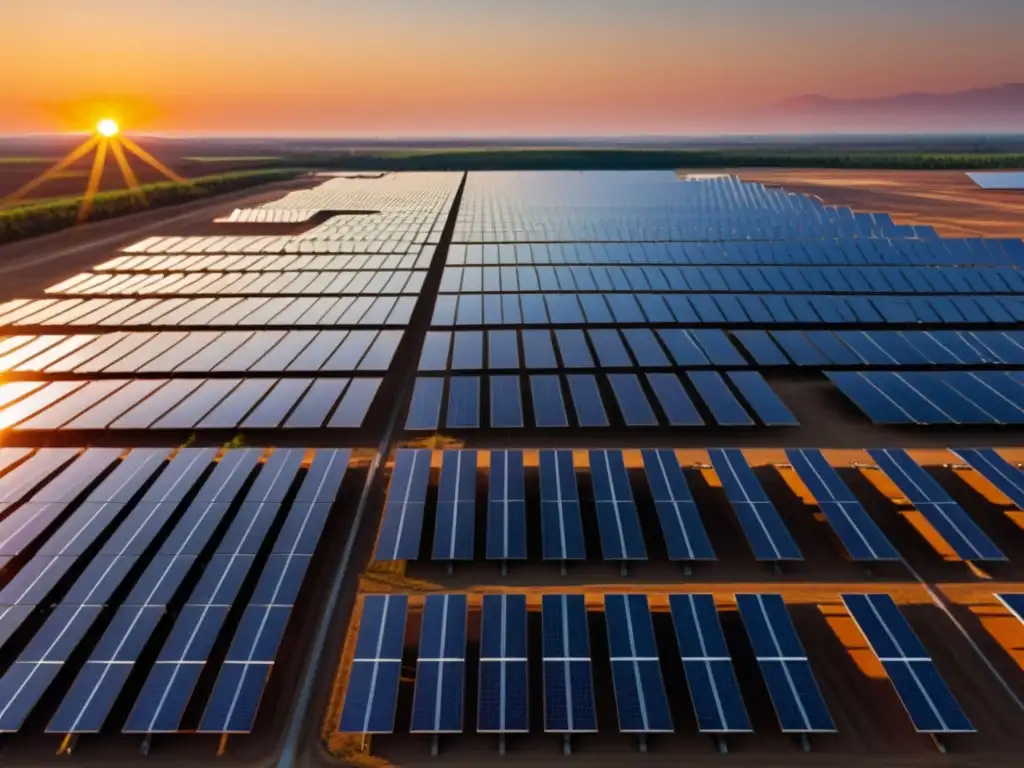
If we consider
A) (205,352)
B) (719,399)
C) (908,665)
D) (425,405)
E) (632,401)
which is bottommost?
(908,665)

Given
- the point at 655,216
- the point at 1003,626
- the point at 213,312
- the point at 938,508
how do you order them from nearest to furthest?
the point at 1003,626 → the point at 938,508 → the point at 213,312 → the point at 655,216

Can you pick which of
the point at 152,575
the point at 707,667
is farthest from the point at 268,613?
the point at 707,667

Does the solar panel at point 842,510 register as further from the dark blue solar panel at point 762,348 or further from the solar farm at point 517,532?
the dark blue solar panel at point 762,348

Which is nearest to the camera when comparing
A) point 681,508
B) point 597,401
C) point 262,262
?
point 681,508

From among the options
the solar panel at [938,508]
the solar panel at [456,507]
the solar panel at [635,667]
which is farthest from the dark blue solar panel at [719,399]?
the solar panel at [635,667]

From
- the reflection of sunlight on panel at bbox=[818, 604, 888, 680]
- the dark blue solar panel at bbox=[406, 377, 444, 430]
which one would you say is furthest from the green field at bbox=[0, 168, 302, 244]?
the reflection of sunlight on panel at bbox=[818, 604, 888, 680]

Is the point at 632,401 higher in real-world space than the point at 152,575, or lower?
higher

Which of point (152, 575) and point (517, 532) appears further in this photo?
point (517, 532)

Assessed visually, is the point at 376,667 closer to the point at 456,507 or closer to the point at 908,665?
the point at 456,507
